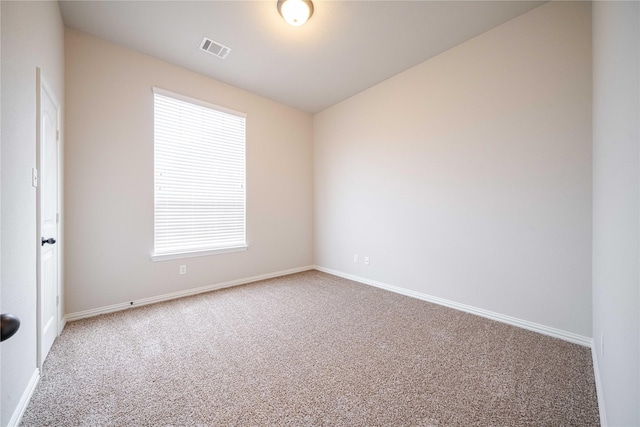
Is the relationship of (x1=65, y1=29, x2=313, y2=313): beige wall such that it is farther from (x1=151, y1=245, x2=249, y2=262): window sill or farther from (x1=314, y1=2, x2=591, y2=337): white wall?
(x1=314, y1=2, x2=591, y2=337): white wall

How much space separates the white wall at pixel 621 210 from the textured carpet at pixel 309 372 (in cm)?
48

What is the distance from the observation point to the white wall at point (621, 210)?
0.97 m

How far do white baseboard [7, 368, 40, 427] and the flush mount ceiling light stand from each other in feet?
11.2

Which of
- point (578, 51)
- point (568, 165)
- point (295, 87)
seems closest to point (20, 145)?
point (295, 87)

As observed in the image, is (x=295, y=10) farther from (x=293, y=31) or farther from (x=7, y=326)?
(x=7, y=326)

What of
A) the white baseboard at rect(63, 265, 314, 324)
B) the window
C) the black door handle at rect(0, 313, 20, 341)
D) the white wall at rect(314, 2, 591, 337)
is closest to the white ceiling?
the white wall at rect(314, 2, 591, 337)

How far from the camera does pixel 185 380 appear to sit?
179 centimetres

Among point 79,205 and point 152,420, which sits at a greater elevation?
point 79,205

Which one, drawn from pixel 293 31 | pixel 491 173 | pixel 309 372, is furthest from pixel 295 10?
pixel 309 372

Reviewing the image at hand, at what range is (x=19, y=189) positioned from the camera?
150cm

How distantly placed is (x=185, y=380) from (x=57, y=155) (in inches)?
94.4

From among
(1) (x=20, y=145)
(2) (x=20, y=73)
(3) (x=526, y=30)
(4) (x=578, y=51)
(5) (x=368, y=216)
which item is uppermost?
(3) (x=526, y=30)

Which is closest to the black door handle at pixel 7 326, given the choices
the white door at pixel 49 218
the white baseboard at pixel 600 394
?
the white door at pixel 49 218

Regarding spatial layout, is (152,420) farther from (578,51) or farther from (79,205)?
(578,51)
